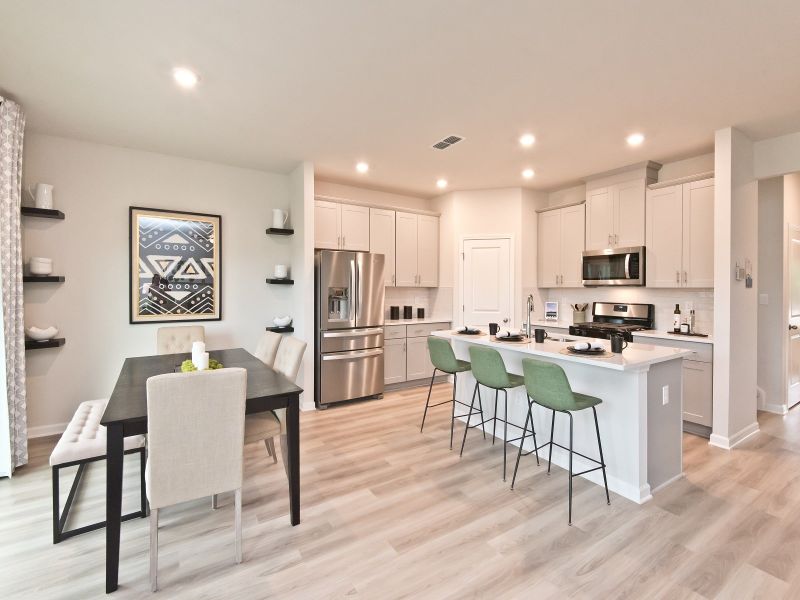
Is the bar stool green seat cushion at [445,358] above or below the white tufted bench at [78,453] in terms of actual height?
above

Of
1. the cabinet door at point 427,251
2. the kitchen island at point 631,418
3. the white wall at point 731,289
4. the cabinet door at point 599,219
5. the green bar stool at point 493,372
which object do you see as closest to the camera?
the kitchen island at point 631,418

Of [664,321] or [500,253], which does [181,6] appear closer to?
[500,253]

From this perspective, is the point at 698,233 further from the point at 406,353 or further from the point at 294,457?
the point at 294,457

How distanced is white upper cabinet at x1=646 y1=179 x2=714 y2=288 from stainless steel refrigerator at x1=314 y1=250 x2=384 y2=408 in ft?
10.1

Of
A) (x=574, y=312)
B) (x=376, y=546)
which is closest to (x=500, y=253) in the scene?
(x=574, y=312)

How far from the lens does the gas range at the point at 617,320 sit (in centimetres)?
454

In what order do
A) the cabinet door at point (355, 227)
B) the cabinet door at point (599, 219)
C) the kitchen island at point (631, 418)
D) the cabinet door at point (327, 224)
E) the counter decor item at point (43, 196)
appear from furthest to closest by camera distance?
→ the cabinet door at point (355, 227) → the cabinet door at point (327, 224) → the cabinet door at point (599, 219) → the counter decor item at point (43, 196) → the kitchen island at point (631, 418)

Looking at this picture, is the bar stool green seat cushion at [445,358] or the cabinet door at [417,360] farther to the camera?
the cabinet door at [417,360]

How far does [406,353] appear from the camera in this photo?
540 centimetres

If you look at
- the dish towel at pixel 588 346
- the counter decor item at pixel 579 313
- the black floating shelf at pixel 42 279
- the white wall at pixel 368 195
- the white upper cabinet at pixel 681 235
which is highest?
the white wall at pixel 368 195

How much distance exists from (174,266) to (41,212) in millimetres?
1146

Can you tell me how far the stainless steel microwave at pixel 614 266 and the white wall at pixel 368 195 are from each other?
99.0 inches

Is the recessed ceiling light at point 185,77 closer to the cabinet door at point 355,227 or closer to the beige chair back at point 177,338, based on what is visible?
the beige chair back at point 177,338

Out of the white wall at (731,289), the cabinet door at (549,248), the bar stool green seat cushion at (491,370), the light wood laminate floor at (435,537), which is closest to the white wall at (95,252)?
the light wood laminate floor at (435,537)
